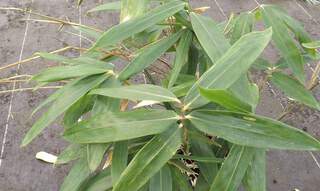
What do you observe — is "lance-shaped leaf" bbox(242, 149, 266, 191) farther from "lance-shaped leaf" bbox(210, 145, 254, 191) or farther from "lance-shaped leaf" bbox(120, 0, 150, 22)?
"lance-shaped leaf" bbox(120, 0, 150, 22)

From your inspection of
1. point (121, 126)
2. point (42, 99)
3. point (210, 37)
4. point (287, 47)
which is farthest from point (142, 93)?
point (42, 99)

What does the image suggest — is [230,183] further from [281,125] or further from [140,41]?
[140,41]

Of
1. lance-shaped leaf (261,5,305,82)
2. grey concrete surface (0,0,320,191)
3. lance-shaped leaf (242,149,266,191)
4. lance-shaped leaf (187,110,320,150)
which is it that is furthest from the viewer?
grey concrete surface (0,0,320,191)

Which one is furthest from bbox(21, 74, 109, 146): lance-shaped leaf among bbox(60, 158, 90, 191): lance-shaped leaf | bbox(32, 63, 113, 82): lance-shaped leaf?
bbox(60, 158, 90, 191): lance-shaped leaf

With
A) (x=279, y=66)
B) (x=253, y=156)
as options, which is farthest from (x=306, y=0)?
(x=253, y=156)

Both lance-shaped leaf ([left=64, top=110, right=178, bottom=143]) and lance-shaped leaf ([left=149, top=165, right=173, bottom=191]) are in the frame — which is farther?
lance-shaped leaf ([left=149, top=165, right=173, bottom=191])

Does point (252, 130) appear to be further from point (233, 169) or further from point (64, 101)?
point (64, 101)
